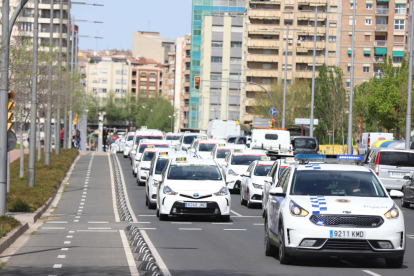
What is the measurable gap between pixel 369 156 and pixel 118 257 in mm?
21559

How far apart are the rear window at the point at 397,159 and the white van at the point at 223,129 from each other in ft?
92.4

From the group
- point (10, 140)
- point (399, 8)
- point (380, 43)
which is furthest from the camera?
point (380, 43)

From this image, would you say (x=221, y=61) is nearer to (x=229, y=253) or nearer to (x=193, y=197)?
(x=193, y=197)

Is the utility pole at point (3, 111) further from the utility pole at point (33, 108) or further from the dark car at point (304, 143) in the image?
the dark car at point (304, 143)

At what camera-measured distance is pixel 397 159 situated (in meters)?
31.2

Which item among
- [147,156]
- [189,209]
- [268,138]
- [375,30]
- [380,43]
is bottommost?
[189,209]

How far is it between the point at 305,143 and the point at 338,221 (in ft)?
122

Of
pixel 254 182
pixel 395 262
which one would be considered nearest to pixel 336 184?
pixel 395 262

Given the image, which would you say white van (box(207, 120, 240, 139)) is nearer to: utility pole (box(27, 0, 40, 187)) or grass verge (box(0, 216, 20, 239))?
utility pole (box(27, 0, 40, 187))

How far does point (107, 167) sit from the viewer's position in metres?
47.2

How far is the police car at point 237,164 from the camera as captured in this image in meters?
31.3

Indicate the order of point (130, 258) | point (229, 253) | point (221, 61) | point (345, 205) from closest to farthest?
point (345, 205) → point (130, 258) → point (229, 253) → point (221, 61)

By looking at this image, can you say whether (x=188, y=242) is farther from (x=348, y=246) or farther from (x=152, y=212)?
(x=152, y=212)

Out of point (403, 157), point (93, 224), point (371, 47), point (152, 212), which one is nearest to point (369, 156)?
point (403, 157)
